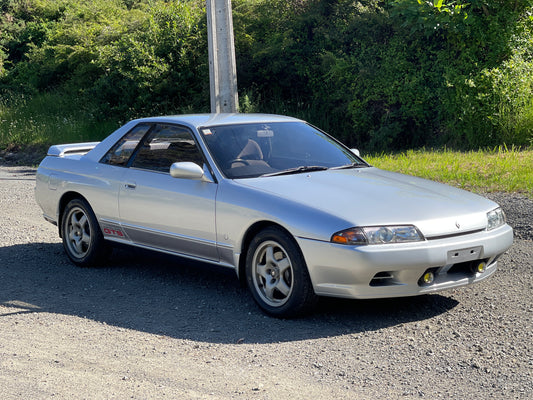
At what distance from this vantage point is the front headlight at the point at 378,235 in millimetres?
5285

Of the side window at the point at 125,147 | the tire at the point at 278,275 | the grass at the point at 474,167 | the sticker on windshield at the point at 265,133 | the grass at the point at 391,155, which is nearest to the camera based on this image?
the tire at the point at 278,275

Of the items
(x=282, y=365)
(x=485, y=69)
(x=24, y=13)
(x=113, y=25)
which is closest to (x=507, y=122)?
(x=485, y=69)

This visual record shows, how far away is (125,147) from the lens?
7375 mm

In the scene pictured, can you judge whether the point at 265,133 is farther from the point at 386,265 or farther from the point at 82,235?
the point at 82,235

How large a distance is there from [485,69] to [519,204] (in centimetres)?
709

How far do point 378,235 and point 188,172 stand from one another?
177 centimetres

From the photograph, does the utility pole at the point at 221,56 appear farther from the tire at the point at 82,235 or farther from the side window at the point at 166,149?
the side window at the point at 166,149

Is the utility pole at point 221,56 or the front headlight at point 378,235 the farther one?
the utility pole at point 221,56

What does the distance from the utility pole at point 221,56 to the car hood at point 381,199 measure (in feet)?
27.0

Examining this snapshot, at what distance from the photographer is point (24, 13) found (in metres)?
36.8

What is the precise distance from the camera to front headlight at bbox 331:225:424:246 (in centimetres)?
529

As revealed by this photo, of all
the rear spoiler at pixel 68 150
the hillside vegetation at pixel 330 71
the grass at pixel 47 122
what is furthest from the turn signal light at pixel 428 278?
the grass at pixel 47 122

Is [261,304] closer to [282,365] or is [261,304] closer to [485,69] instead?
[282,365]

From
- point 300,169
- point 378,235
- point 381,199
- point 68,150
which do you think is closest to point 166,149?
point 300,169
